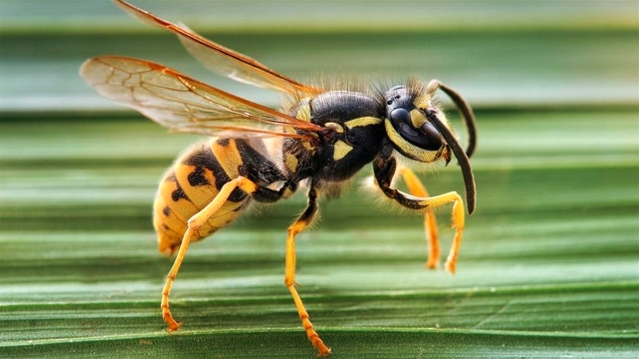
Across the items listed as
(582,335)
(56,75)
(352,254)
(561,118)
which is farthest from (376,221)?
(56,75)

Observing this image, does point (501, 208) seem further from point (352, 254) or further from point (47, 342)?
point (47, 342)

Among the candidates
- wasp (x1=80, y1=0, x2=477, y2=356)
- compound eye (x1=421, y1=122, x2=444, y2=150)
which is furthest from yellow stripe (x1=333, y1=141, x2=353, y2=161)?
compound eye (x1=421, y1=122, x2=444, y2=150)

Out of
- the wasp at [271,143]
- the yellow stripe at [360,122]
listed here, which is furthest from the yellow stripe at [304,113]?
the yellow stripe at [360,122]

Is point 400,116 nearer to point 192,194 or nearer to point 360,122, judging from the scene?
point 360,122

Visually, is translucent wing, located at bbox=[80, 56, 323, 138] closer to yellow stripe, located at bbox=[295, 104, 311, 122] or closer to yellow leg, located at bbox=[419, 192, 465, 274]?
yellow stripe, located at bbox=[295, 104, 311, 122]

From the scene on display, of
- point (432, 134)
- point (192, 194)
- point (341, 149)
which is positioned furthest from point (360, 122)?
point (192, 194)
